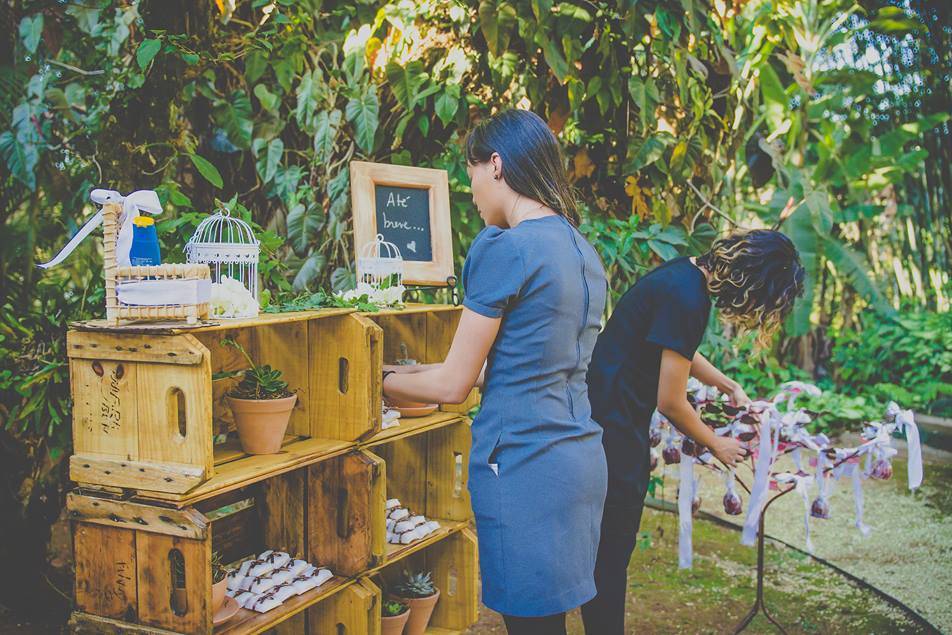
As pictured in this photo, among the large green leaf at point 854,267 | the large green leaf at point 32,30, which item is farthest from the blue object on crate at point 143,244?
the large green leaf at point 854,267

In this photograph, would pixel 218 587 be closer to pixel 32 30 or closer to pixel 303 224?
pixel 303 224

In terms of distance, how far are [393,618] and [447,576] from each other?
0.33 meters

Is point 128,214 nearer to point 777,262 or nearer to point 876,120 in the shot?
point 777,262

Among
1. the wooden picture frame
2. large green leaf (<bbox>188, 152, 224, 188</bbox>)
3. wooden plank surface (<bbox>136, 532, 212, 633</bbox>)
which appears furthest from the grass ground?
large green leaf (<bbox>188, 152, 224, 188</bbox>)

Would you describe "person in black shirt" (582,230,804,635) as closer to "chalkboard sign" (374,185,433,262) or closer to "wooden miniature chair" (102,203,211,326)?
"chalkboard sign" (374,185,433,262)

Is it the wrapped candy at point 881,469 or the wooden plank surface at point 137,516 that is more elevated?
the wooden plank surface at point 137,516

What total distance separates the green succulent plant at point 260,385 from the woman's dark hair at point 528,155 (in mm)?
777

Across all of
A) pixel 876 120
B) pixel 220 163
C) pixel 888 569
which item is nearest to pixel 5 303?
pixel 220 163

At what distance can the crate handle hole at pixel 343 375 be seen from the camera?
6.91 feet

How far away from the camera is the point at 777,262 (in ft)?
6.69

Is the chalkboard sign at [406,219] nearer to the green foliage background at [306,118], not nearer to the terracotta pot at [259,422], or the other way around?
the green foliage background at [306,118]

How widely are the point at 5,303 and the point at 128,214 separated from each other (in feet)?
5.65

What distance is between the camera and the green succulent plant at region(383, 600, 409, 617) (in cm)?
246

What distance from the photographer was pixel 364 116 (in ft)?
10.7
